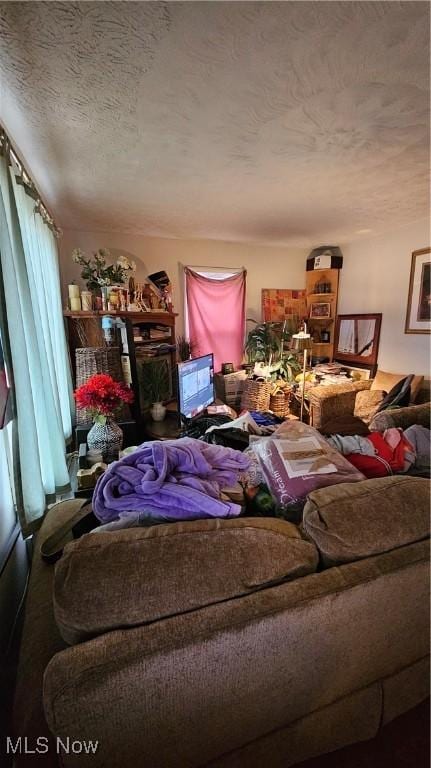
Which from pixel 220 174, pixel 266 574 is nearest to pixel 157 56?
pixel 220 174

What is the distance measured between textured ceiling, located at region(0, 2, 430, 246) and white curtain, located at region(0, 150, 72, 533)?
0.36 metres

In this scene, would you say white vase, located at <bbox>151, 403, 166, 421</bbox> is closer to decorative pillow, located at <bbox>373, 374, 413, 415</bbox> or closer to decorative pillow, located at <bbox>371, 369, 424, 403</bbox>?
decorative pillow, located at <bbox>373, 374, 413, 415</bbox>

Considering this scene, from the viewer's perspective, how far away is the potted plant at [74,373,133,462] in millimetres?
1472

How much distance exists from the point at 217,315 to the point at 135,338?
1.21 meters

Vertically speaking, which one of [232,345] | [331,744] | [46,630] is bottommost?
[331,744]

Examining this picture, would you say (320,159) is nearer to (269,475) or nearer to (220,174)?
(220,174)

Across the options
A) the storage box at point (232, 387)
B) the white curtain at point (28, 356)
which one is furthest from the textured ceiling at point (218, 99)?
the storage box at point (232, 387)

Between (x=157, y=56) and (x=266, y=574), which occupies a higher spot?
(x=157, y=56)

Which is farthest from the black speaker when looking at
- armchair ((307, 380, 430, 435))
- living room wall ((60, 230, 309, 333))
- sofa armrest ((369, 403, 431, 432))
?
sofa armrest ((369, 403, 431, 432))

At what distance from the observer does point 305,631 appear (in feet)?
2.11

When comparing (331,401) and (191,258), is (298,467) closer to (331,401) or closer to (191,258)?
(331,401)

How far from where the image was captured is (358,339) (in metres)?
3.52

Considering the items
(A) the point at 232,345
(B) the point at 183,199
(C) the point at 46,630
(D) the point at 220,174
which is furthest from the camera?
(A) the point at 232,345

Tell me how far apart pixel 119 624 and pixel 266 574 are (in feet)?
1.07
